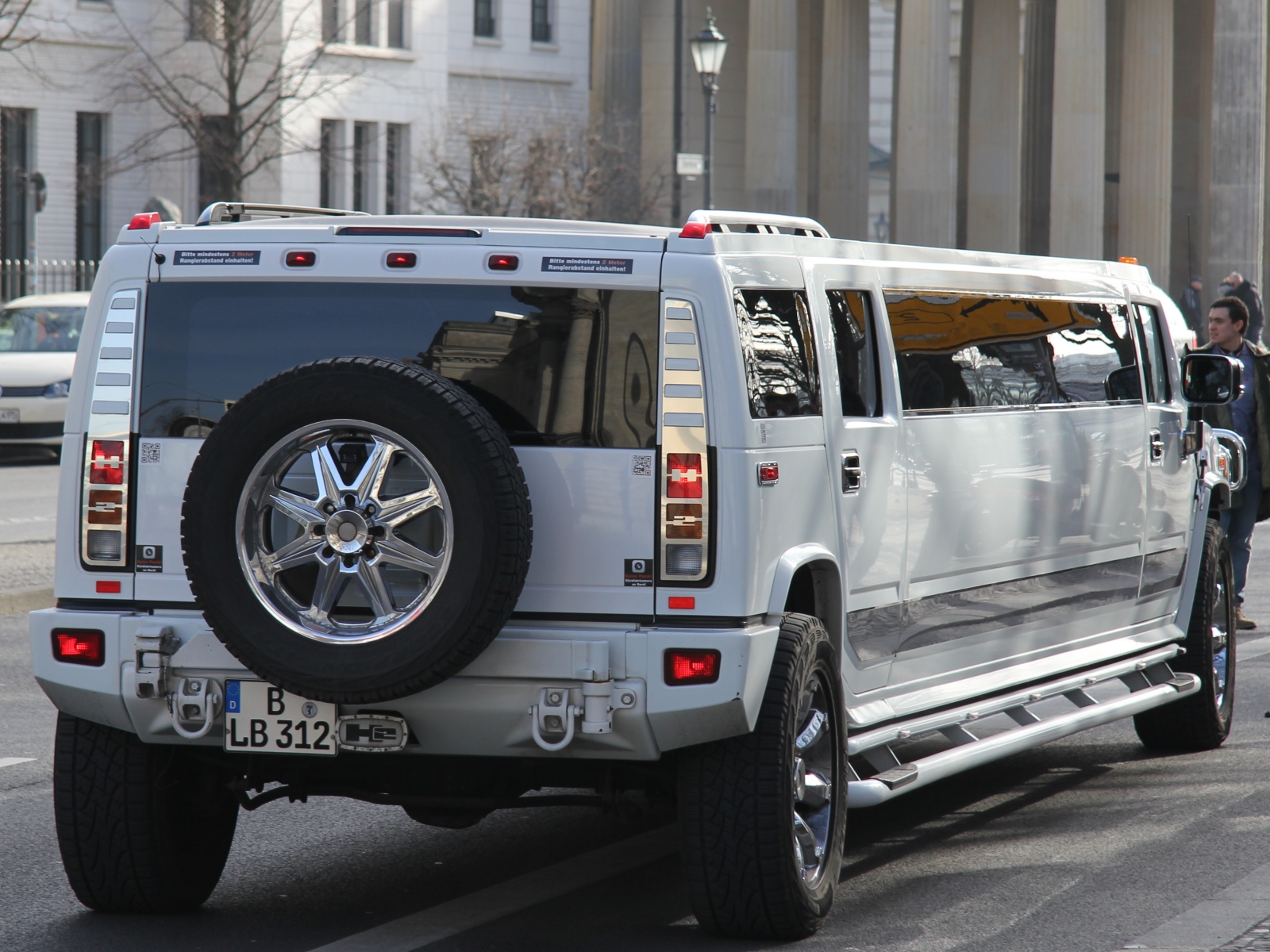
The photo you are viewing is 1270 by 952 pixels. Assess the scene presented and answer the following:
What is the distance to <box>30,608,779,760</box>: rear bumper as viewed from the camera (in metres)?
5.28

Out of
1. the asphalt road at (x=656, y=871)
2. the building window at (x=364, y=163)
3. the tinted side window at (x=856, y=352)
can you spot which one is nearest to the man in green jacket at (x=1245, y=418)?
the asphalt road at (x=656, y=871)

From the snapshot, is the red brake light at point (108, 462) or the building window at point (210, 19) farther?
the building window at point (210, 19)

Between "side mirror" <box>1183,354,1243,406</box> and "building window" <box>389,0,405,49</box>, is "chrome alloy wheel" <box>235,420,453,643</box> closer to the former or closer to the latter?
"side mirror" <box>1183,354,1243,406</box>

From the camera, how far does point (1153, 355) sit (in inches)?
347

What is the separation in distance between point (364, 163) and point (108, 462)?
46.9 meters

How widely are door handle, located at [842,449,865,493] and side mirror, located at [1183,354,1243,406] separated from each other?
331 cm

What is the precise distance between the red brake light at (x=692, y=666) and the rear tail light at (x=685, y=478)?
5.5 inches

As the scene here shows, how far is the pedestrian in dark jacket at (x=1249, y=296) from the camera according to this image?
15.9m

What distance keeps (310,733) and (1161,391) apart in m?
4.87

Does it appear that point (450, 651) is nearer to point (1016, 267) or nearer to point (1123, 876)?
point (1123, 876)

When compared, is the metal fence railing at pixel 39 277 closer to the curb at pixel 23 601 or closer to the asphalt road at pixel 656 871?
the curb at pixel 23 601

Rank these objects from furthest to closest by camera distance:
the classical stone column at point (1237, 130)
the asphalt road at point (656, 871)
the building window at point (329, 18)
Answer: the building window at point (329, 18) → the classical stone column at point (1237, 130) → the asphalt road at point (656, 871)

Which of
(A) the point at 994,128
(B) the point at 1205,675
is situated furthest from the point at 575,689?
(A) the point at 994,128

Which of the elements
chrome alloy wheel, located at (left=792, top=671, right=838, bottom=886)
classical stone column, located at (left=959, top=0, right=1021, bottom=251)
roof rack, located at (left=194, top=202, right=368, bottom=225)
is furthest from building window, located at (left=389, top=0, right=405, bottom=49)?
chrome alloy wheel, located at (left=792, top=671, right=838, bottom=886)
